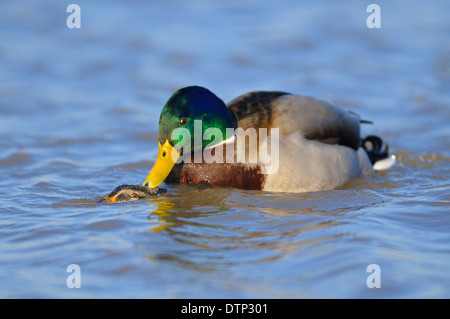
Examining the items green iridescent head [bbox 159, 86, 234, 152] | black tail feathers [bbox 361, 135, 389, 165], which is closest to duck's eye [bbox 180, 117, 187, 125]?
green iridescent head [bbox 159, 86, 234, 152]

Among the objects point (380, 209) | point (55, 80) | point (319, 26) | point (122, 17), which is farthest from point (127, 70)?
point (380, 209)

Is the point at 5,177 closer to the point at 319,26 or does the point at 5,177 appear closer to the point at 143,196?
the point at 143,196

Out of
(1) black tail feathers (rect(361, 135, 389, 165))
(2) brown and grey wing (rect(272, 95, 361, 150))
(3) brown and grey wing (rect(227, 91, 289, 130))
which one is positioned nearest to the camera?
(3) brown and grey wing (rect(227, 91, 289, 130))

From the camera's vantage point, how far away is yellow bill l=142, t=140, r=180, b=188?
217 inches

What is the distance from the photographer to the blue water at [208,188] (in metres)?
4.00

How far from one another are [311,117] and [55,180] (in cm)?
243

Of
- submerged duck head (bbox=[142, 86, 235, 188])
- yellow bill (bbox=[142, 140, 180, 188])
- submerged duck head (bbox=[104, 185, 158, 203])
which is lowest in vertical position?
submerged duck head (bbox=[104, 185, 158, 203])

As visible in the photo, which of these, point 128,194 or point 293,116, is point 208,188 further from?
point 293,116

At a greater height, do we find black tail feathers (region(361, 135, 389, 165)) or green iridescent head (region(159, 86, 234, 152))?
green iridescent head (region(159, 86, 234, 152))

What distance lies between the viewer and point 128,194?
5449 millimetres

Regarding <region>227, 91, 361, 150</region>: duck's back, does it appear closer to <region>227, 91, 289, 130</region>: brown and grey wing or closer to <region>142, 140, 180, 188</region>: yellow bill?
<region>227, 91, 289, 130</region>: brown and grey wing

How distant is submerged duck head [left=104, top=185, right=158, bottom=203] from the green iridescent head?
428 millimetres

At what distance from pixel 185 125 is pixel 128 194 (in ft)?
2.37

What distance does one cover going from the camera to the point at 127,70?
988cm
